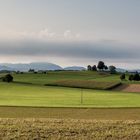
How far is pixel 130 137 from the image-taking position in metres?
13.7

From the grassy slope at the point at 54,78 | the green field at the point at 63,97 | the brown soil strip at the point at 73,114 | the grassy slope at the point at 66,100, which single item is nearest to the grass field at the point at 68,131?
the brown soil strip at the point at 73,114

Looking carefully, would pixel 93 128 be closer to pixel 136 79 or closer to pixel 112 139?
pixel 112 139

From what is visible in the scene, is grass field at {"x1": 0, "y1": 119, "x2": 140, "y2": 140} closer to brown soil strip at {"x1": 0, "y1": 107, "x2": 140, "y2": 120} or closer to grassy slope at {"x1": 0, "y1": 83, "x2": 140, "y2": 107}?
brown soil strip at {"x1": 0, "y1": 107, "x2": 140, "y2": 120}

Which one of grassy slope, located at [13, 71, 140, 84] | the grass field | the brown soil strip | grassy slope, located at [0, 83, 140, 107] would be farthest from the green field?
the grass field

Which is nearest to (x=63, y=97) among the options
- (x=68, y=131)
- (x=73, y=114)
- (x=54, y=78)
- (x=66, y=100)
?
(x=66, y=100)

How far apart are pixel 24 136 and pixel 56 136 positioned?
1.11 m

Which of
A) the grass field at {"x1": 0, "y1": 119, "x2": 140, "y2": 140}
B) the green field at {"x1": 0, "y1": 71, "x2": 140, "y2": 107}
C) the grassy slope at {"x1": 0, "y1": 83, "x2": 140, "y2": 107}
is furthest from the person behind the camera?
the green field at {"x1": 0, "y1": 71, "x2": 140, "y2": 107}

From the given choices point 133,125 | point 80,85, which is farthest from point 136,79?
point 133,125

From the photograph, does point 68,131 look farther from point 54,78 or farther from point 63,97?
point 54,78

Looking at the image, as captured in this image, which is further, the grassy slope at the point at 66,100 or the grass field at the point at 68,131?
the grassy slope at the point at 66,100

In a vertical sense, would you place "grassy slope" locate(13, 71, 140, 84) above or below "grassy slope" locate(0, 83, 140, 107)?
above

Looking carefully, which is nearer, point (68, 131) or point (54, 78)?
point (68, 131)

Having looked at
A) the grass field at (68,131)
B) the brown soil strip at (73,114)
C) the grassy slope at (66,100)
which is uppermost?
the grass field at (68,131)

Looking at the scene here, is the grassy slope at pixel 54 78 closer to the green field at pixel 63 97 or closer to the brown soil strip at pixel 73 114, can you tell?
the green field at pixel 63 97
